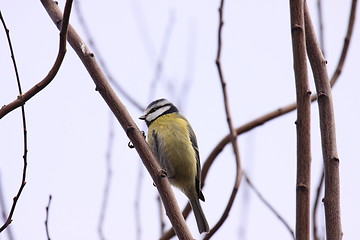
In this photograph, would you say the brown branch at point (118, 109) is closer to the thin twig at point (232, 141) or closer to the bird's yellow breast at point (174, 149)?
the thin twig at point (232, 141)

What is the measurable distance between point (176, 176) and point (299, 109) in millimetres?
3050

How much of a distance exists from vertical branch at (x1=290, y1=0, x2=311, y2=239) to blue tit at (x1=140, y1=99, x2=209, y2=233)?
2751mm

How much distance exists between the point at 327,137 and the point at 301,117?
0.57 ft

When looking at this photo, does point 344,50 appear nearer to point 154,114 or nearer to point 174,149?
point 174,149

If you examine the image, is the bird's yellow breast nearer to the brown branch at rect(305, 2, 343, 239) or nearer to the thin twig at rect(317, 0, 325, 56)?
the thin twig at rect(317, 0, 325, 56)

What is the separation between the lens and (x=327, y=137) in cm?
164

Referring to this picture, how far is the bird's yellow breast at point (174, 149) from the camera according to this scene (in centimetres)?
436

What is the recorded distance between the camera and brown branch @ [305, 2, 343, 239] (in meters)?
1.55

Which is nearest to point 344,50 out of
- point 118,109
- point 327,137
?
point 327,137

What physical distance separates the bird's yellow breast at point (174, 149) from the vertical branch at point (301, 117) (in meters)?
2.85

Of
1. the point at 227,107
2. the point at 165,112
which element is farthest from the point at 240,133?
the point at 165,112

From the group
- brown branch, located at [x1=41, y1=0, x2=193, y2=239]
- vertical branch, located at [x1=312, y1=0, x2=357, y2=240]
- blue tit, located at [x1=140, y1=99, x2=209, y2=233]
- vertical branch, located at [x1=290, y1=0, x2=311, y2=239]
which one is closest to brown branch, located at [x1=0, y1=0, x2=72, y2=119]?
brown branch, located at [x1=41, y1=0, x2=193, y2=239]

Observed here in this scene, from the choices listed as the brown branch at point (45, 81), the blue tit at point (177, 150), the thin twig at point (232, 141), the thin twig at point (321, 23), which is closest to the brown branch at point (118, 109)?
the brown branch at point (45, 81)

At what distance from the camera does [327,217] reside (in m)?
1.55
